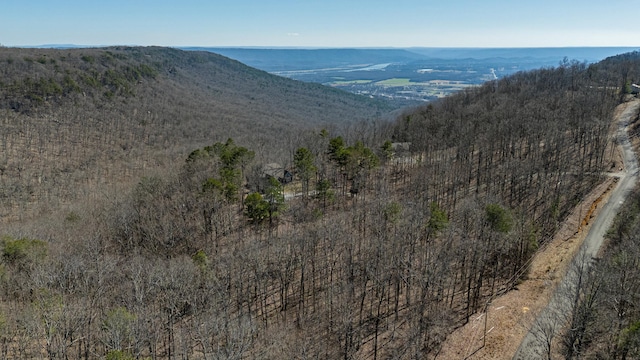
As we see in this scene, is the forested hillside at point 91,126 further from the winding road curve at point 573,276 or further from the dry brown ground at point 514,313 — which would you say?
the winding road curve at point 573,276

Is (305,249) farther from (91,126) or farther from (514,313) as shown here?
(91,126)

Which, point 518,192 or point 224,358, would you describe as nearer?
point 224,358

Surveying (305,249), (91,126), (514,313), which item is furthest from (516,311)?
(91,126)

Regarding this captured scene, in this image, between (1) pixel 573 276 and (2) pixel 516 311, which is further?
(1) pixel 573 276

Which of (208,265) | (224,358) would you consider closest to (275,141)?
(208,265)

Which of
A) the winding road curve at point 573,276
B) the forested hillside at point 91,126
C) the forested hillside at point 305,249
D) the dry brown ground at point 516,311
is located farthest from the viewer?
the forested hillside at point 91,126

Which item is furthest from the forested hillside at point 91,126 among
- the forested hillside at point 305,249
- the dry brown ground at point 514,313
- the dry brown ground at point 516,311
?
the dry brown ground at point 514,313

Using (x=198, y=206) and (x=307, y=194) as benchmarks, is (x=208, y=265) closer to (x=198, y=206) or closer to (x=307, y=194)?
(x=198, y=206)
